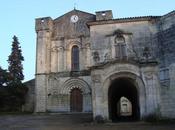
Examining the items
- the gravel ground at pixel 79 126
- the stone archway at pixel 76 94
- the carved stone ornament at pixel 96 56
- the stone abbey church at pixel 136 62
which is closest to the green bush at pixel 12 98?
the stone archway at pixel 76 94

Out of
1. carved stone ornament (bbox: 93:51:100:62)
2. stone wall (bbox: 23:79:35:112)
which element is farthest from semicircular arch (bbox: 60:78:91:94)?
carved stone ornament (bbox: 93:51:100:62)

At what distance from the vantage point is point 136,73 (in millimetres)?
23031

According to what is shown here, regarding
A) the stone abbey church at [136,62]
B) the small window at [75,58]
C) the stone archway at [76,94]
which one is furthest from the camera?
the small window at [75,58]

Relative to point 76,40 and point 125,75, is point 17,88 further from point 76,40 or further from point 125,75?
point 125,75

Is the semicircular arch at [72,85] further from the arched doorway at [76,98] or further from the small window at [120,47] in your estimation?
the small window at [120,47]

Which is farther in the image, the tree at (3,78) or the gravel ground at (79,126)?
the tree at (3,78)

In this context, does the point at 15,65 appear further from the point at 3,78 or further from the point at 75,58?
the point at 75,58

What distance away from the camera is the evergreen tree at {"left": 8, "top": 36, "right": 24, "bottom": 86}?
146 ft

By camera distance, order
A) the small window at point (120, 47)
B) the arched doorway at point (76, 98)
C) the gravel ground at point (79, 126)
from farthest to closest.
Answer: the arched doorway at point (76, 98) → the small window at point (120, 47) → the gravel ground at point (79, 126)

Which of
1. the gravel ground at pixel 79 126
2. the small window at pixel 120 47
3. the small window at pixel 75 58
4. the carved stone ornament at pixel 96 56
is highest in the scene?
the small window at pixel 75 58

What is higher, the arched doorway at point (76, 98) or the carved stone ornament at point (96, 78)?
the carved stone ornament at point (96, 78)

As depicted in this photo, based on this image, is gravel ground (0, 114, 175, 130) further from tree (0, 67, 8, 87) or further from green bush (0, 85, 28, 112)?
tree (0, 67, 8, 87)

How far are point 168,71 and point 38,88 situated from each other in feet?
70.0

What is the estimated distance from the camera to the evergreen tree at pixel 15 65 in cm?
4444
